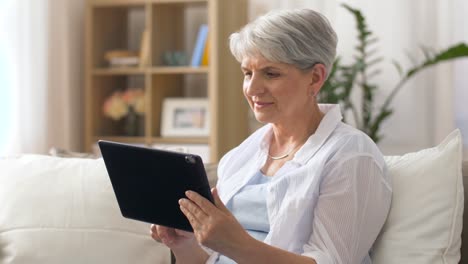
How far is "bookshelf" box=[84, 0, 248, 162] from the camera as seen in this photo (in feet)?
12.9

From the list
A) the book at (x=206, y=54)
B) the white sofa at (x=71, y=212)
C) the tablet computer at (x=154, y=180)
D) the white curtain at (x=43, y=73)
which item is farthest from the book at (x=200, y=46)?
the tablet computer at (x=154, y=180)

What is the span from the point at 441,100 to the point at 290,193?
2.32 m

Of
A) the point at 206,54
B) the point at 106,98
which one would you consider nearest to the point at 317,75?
the point at 206,54

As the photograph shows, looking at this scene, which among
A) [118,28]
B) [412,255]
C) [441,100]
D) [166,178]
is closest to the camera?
[166,178]

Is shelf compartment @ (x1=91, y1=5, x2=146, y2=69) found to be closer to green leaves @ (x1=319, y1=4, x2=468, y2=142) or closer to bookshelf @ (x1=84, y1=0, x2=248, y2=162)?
bookshelf @ (x1=84, y1=0, x2=248, y2=162)

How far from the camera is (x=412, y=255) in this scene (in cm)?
163

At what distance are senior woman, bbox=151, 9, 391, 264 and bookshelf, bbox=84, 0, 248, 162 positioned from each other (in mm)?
2062

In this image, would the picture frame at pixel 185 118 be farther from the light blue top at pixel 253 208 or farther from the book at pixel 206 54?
the light blue top at pixel 253 208

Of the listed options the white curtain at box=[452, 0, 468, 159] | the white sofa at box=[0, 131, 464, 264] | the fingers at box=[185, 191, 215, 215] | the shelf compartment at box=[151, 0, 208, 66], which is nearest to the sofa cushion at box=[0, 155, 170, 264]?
the white sofa at box=[0, 131, 464, 264]

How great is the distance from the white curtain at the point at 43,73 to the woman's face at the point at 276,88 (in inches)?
87.9

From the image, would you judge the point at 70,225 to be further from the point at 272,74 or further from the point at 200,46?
the point at 200,46

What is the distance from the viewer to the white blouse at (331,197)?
1.58 m

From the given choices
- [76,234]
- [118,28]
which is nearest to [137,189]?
[76,234]

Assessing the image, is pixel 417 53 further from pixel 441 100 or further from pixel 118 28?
pixel 118 28
